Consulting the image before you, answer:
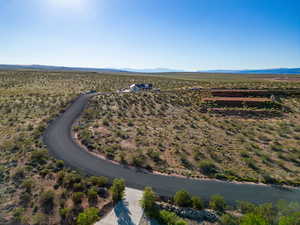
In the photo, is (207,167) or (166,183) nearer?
(166,183)

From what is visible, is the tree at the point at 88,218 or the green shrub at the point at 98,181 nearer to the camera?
the tree at the point at 88,218

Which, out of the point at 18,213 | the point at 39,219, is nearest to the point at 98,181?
the point at 39,219

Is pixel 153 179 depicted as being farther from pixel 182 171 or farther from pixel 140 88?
pixel 140 88

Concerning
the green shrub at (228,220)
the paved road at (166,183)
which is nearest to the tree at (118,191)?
the paved road at (166,183)

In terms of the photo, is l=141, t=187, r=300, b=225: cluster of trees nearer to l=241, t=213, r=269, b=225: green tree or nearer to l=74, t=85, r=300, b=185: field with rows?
l=241, t=213, r=269, b=225: green tree

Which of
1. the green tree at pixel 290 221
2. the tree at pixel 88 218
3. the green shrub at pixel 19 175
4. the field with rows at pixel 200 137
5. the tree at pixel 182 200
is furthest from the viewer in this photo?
the field with rows at pixel 200 137

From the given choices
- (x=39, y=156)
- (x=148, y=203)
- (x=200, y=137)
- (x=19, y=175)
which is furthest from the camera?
(x=200, y=137)

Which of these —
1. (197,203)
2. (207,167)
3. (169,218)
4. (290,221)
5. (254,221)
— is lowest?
(169,218)

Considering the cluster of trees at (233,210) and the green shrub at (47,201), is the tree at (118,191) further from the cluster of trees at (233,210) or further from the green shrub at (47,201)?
the green shrub at (47,201)

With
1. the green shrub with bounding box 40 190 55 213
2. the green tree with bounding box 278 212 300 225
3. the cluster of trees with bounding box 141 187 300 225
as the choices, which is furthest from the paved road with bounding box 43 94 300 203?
the green shrub with bounding box 40 190 55 213

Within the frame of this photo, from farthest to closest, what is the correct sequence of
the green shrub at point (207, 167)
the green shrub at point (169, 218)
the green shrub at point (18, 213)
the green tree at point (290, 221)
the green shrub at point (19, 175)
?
the green shrub at point (207, 167)
the green shrub at point (19, 175)
the green shrub at point (18, 213)
the green shrub at point (169, 218)
the green tree at point (290, 221)

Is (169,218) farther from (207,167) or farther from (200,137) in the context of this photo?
(200,137)

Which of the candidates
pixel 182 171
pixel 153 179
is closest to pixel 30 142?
pixel 153 179
